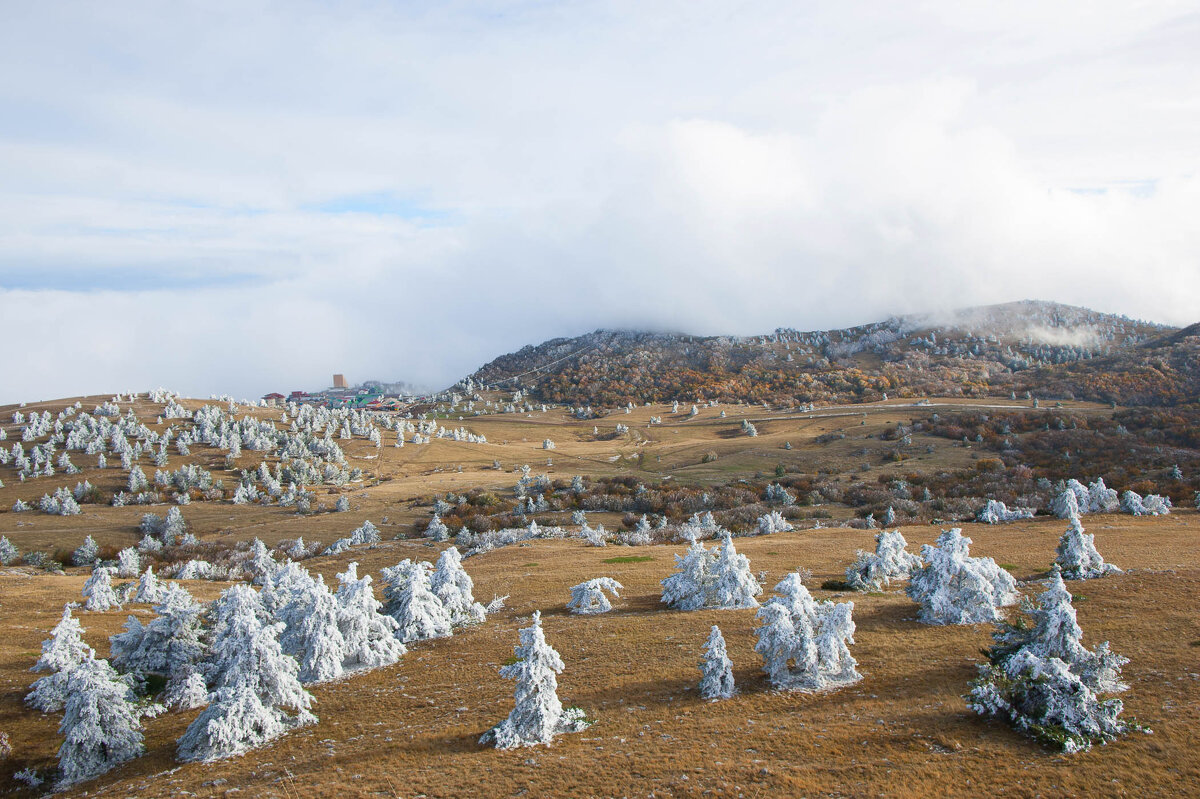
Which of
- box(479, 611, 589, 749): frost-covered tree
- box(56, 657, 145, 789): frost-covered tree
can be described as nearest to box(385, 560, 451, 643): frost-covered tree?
box(56, 657, 145, 789): frost-covered tree

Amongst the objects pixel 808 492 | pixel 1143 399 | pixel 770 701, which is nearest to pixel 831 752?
pixel 770 701

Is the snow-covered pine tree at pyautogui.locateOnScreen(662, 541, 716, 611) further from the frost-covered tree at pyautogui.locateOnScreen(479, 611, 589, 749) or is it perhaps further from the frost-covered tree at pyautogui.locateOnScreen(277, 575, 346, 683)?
the frost-covered tree at pyautogui.locateOnScreen(277, 575, 346, 683)

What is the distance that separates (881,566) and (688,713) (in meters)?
→ 23.4

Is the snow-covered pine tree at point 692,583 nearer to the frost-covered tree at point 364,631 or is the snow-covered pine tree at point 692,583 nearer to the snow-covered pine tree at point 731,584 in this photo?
the snow-covered pine tree at point 731,584

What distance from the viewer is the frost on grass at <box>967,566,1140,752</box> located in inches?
803

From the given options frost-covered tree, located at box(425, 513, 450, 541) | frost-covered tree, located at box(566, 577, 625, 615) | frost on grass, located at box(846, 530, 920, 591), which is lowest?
frost-covered tree, located at box(425, 513, 450, 541)

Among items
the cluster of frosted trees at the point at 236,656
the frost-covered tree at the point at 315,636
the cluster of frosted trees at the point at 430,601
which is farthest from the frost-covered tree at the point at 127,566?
the frost-covered tree at the point at 315,636

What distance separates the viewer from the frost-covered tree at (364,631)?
3350 cm

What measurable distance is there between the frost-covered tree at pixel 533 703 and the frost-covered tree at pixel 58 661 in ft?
72.2

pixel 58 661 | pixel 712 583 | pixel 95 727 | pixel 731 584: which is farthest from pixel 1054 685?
pixel 58 661

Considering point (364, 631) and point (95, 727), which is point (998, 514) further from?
point (95, 727)

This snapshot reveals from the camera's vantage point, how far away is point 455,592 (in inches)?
1588

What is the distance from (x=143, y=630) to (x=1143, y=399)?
199 metres

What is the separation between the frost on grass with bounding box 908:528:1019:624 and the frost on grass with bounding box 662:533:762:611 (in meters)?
9.85
